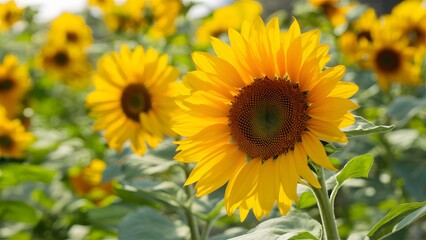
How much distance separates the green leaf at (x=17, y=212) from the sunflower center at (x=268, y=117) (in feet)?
4.92

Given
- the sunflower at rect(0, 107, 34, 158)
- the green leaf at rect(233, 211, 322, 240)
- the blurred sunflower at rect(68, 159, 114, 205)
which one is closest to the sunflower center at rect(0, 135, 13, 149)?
the sunflower at rect(0, 107, 34, 158)

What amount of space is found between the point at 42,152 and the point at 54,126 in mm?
830

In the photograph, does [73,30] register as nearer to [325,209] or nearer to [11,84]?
[11,84]

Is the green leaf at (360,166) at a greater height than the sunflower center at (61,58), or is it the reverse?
the sunflower center at (61,58)

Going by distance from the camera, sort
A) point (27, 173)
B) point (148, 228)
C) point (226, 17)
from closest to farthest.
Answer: point (148, 228) → point (27, 173) → point (226, 17)

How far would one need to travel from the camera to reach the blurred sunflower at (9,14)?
434cm

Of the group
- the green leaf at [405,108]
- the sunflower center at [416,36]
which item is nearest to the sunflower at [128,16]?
the sunflower center at [416,36]

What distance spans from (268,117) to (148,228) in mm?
595

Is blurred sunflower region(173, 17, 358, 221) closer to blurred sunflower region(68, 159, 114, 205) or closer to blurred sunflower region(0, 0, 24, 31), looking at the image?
blurred sunflower region(68, 159, 114, 205)

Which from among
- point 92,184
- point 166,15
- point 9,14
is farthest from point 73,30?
point 92,184

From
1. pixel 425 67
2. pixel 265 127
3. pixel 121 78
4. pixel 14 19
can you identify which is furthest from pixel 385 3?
pixel 265 127

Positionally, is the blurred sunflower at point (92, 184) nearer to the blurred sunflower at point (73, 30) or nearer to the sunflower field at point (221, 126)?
the sunflower field at point (221, 126)

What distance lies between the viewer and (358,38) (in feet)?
9.68

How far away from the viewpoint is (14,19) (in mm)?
4363
